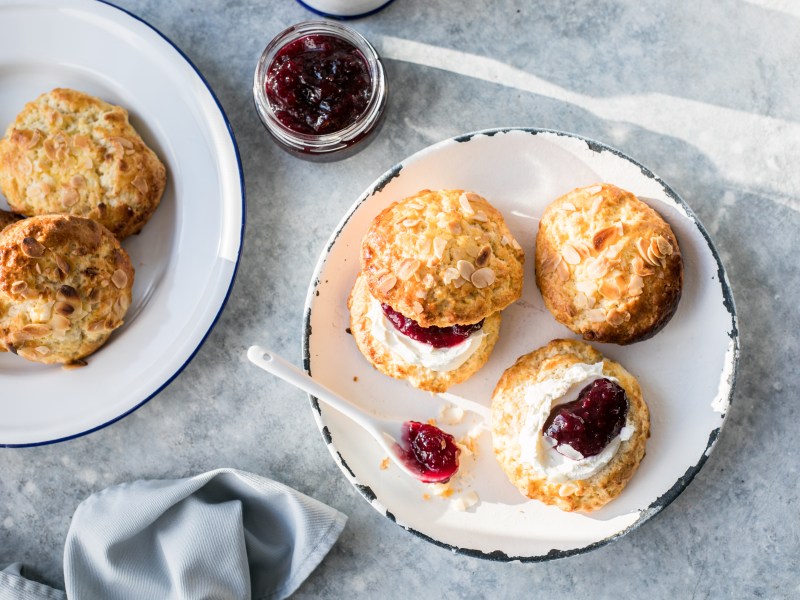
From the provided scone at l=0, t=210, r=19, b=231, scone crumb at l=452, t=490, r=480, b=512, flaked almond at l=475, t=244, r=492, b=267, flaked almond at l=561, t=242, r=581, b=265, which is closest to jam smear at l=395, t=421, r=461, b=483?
scone crumb at l=452, t=490, r=480, b=512

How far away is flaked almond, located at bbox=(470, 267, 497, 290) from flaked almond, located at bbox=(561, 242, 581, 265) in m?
0.29

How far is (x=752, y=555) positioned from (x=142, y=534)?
2552 millimetres

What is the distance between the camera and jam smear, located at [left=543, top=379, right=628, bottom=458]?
8.96 ft

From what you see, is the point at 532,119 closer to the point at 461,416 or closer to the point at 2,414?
the point at 461,416

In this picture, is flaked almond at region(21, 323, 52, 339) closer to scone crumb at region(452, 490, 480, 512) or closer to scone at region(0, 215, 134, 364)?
scone at region(0, 215, 134, 364)

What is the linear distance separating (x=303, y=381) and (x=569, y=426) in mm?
970

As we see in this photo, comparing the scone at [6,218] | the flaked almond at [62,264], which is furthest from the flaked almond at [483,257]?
the scone at [6,218]

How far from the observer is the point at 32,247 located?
2777 millimetres

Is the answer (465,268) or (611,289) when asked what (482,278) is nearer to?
(465,268)

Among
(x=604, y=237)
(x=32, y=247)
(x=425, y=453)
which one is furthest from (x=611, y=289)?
(x=32, y=247)

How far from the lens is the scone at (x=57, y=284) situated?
2801 millimetres

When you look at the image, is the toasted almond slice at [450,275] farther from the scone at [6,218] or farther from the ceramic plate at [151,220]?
the scone at [6,218]

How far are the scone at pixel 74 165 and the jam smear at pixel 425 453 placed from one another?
138 cm

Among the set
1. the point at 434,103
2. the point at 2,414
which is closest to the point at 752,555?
the point at 434,103
